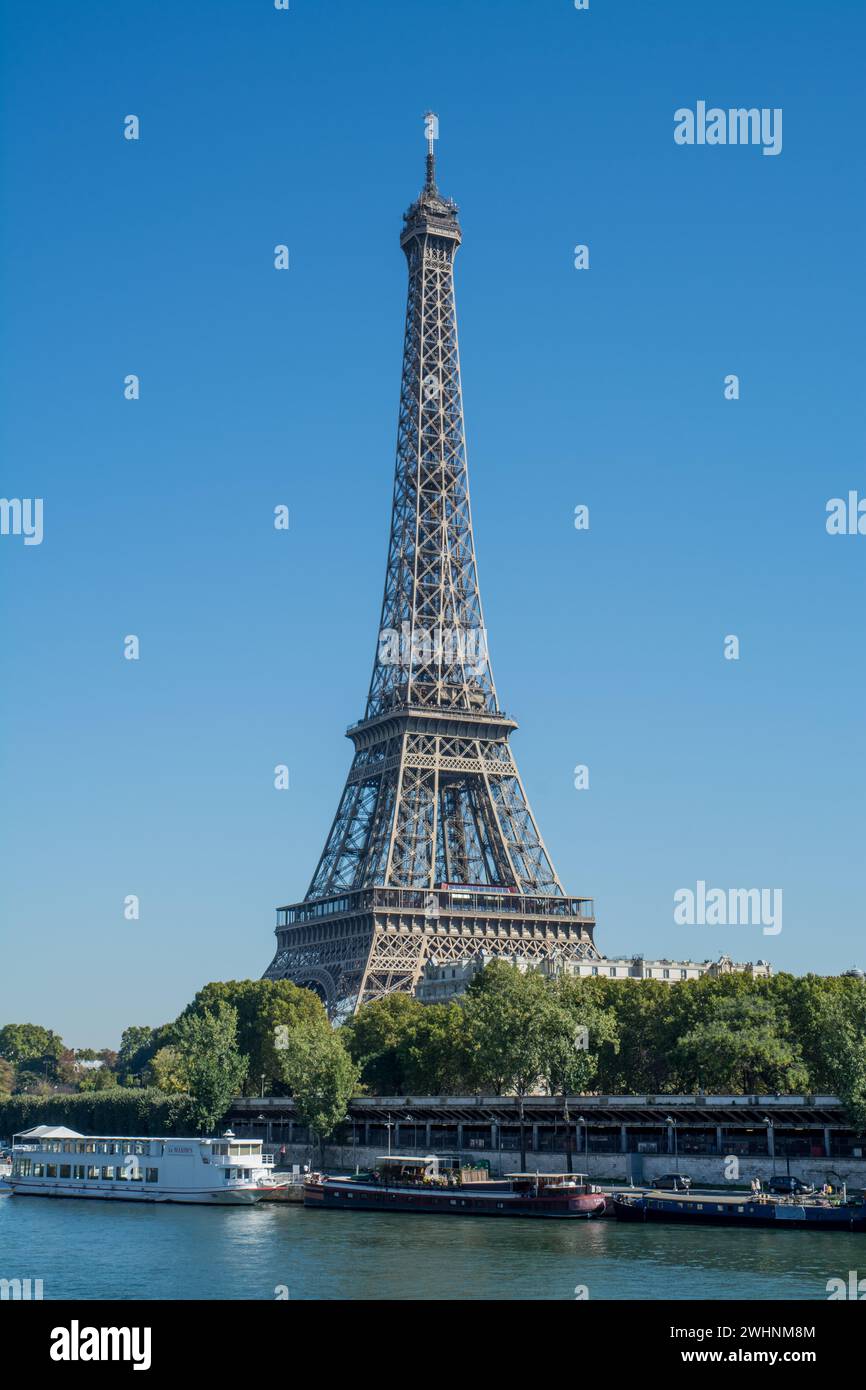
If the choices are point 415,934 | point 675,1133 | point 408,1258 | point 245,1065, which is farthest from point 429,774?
point 408,1258

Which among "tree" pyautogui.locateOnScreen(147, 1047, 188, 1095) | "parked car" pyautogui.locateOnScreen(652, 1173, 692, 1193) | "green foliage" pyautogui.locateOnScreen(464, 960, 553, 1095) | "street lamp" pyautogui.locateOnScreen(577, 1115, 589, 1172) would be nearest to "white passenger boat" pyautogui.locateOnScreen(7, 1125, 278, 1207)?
"green foliage" pyautogui.locateOnScreen(464, 960, 553, 1095)

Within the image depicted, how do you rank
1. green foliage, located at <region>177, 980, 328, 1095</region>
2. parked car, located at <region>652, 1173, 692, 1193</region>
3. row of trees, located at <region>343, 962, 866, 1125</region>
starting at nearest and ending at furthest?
parked car, located at <region>652, 1173, 692, 1193</region>, row of trees, located at <region>343, 962, 866, 1125</region>, green foliage, located at <region>177, 980, 328, 1095</region>

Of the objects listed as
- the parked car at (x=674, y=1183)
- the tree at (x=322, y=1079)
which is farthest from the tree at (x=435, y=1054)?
the parked car at (x=674, y=1183)

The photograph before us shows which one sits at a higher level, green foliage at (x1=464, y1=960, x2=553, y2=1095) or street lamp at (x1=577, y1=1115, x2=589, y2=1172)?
green foliage at (x1=464, y1=960, x2=553, y2=1095)

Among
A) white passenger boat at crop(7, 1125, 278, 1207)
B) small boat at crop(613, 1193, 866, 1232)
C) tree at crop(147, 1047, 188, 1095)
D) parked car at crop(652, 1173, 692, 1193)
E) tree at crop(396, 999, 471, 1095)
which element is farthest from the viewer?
tree at crop(147, 1047, 188, 1095)

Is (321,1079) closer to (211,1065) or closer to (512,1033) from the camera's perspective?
(211,1065)

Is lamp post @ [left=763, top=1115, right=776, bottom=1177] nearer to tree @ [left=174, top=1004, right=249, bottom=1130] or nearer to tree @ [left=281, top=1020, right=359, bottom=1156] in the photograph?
tree @ [left=281, top=1020, right=359, bottom=1156]

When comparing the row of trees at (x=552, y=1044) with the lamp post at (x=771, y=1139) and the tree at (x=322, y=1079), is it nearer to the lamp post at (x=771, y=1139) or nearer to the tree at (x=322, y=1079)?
the tree at (x=322, y=1079)
